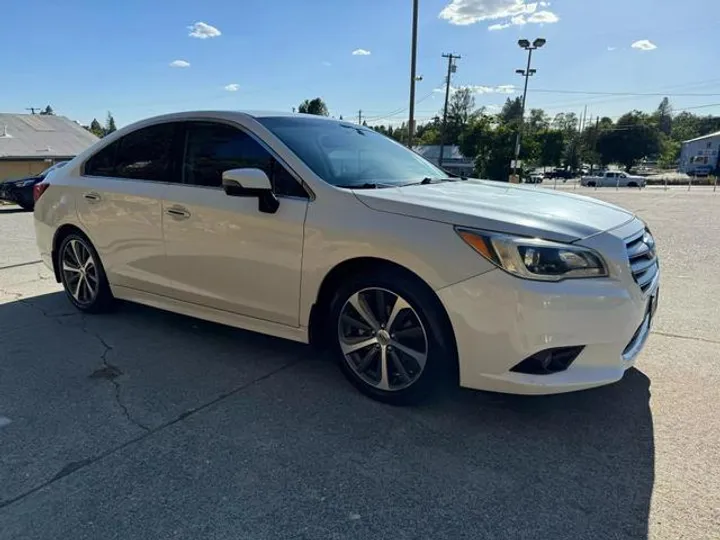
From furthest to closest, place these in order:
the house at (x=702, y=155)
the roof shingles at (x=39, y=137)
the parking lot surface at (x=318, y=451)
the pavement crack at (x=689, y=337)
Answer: the house at (x=702, y=155), the roof shingles at (x=39, y=137), the pavement crack at (x=689, y=337), the parking lot surface at (x=318, y=451)

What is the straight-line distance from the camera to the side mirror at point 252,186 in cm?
316

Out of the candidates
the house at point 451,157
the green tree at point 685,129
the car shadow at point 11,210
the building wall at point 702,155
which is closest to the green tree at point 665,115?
the green tree at point 685,129

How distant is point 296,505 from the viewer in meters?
2.25

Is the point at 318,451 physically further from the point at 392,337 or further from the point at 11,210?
the point at 11,210

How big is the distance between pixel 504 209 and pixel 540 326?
689 millimetres

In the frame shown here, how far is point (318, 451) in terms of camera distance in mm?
2660

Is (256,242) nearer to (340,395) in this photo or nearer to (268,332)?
(268,332)

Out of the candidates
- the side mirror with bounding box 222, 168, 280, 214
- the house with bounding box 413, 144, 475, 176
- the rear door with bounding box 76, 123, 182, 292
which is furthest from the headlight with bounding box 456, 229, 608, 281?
the house with bounding box 413, 144, 475, 176

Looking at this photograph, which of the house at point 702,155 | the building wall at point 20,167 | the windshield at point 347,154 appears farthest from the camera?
the house at point 702,155

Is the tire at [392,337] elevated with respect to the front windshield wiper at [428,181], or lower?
lower

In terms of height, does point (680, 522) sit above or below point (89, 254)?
below

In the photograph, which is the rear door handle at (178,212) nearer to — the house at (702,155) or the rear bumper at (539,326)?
the rear bumper at (539,326)

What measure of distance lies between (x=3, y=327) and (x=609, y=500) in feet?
15.6

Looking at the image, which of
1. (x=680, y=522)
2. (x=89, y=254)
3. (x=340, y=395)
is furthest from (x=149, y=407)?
(x=680, y=522)
